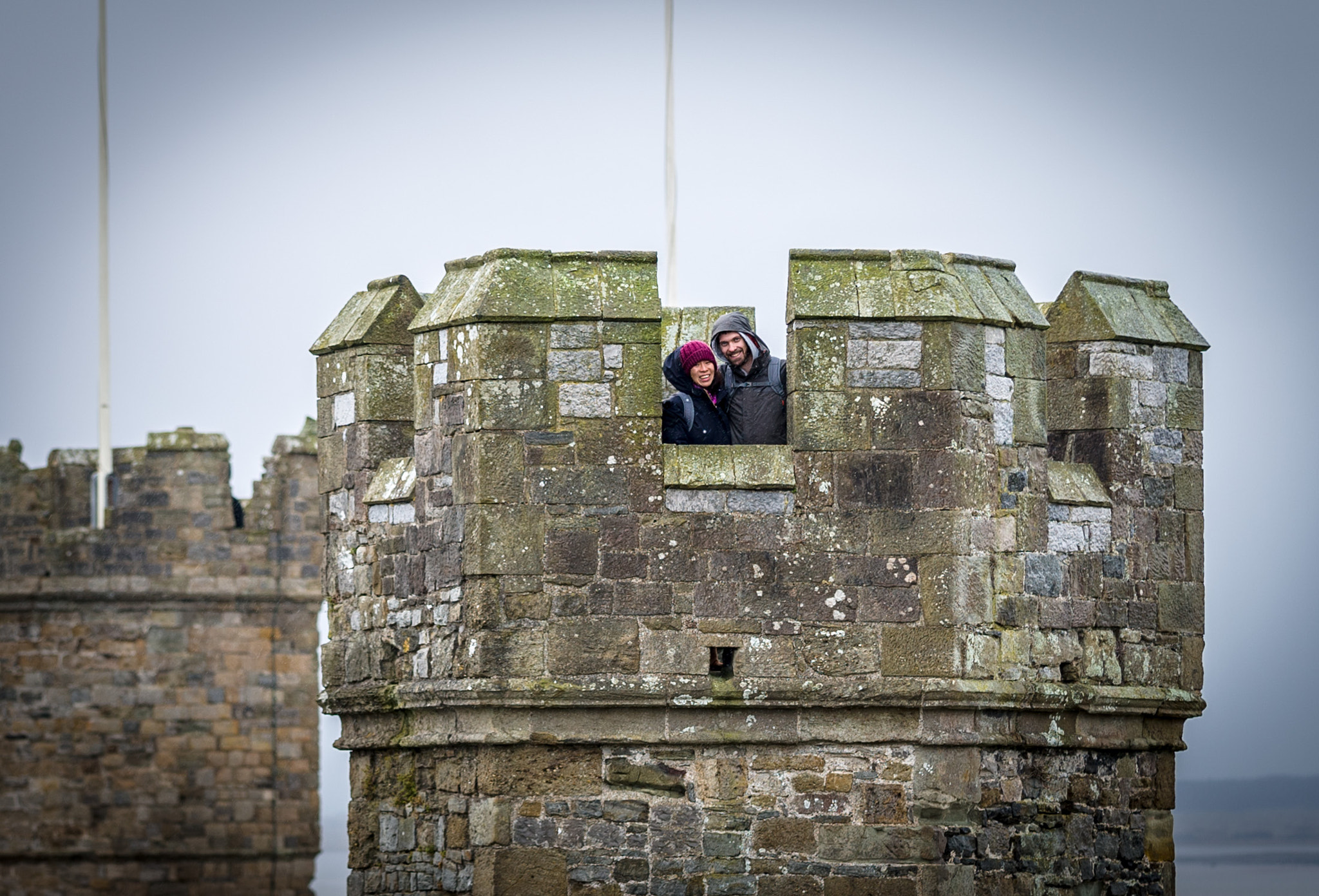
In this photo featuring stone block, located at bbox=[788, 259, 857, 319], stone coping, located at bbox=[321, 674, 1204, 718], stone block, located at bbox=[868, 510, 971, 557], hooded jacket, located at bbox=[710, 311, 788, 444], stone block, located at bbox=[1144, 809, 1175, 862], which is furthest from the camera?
stone block, located at bbox=[1144, 809, 1175, 862]

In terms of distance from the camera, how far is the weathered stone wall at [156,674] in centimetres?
2552

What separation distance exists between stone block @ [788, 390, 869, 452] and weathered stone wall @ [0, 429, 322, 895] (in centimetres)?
1212

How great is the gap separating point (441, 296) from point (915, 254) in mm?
2422

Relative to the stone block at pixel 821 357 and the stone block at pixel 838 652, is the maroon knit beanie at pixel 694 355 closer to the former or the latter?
the stone block at pixel 821 357

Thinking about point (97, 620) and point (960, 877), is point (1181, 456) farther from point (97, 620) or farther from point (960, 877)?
point (97, 620)

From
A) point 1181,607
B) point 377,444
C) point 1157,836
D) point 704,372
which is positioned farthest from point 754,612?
point 1157,836

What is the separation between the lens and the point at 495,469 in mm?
14086

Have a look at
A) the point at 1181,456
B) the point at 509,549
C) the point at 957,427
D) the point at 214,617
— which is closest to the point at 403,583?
the point at 509,549

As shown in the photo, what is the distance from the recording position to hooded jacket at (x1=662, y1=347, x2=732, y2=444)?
14758mm

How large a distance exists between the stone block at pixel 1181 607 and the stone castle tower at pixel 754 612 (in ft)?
1.45

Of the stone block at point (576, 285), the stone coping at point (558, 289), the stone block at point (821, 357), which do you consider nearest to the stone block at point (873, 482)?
the stone block at point (821, 357)

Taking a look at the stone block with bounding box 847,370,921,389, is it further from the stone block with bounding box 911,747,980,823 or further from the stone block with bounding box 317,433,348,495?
the stone block with bounding box 317,433,348,495

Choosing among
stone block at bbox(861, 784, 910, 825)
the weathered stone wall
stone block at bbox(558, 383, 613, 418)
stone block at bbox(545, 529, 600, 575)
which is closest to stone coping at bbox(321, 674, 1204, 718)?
stone block at bbox(861, 784, 910, 825)

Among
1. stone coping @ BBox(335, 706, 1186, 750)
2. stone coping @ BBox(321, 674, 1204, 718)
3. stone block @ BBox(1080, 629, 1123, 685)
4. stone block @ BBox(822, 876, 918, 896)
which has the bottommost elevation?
stone block @ BBox(822, 876, 918, 896)
